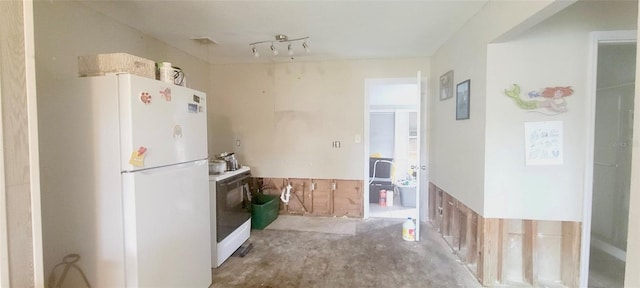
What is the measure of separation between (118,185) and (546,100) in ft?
9.57

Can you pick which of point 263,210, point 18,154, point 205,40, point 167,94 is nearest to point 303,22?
point 205,40

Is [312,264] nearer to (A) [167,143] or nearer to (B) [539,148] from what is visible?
(A) [167,143]

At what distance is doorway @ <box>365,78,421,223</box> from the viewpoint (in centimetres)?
399

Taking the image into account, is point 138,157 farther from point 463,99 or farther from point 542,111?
point 542,111

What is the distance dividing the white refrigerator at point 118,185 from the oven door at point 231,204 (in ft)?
2.57

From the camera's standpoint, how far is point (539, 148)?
201 centimetres

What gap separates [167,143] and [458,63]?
2689 millimetres

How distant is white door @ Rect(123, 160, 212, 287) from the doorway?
7.90 feet

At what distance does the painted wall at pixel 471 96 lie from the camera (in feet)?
5.70

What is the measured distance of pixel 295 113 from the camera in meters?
3.94

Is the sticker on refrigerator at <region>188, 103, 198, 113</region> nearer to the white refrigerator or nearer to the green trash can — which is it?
the white refrigerator

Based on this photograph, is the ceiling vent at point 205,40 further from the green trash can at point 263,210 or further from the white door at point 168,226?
the green trash can at point 263,210

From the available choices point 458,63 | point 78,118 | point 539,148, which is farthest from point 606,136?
point 78,118

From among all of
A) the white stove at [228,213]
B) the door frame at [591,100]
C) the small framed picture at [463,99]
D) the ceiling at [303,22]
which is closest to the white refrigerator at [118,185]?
the white stove at [228,213]
